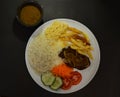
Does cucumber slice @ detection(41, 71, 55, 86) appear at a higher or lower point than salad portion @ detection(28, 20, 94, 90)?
lower

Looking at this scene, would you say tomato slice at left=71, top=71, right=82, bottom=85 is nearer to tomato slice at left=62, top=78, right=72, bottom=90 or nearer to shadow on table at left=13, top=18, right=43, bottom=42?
tomato slice at left=62, top=78, right=72, bottom=90

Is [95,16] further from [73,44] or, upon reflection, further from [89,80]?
[89,80]

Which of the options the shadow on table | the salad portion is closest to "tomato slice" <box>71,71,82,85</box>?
the salad portion

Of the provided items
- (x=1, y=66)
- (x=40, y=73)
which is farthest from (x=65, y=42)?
(x=1, y=66)

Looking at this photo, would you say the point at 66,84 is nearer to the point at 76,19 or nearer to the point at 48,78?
the point at 48,78

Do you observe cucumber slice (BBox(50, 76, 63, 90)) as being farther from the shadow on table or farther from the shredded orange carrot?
the shadow on table

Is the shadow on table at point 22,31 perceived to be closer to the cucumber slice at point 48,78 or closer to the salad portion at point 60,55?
the salad portion at point 60,55

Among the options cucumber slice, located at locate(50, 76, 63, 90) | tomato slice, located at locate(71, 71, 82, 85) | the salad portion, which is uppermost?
the salad portion
